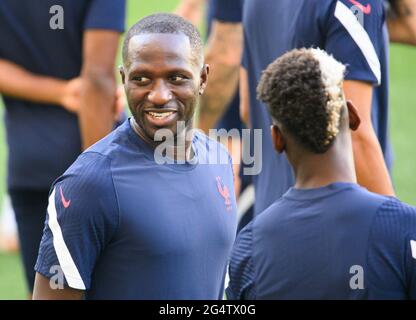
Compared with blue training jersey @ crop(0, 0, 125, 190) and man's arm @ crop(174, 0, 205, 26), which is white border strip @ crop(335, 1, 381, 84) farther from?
man's arm @ crop(174, 0, 205, 26)

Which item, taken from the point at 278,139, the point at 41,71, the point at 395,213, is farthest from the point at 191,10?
the point at 395,213

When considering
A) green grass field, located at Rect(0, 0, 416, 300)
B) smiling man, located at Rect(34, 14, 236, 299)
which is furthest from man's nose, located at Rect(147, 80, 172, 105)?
green grass field, located at Rect(0, 0, 416, 300)

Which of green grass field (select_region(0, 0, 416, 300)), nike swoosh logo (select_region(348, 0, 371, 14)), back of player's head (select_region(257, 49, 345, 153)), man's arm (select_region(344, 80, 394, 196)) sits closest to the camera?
back of player's head (select_region(257, 49, 345, 153))

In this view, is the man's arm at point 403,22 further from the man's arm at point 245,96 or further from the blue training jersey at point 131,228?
the blue training jersey at point 131,228

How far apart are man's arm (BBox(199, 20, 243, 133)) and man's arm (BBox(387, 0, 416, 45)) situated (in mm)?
1164

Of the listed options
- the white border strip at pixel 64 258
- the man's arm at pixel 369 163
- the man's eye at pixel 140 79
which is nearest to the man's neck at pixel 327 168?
the man's eye at pixel 140 79

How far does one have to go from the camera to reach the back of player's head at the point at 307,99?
2.83m

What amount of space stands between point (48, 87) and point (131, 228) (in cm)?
185

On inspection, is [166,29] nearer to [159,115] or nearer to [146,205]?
[159,115]

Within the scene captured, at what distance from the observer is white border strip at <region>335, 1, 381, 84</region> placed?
373 centimetres

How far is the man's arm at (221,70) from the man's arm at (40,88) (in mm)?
1068

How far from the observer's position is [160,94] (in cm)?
310

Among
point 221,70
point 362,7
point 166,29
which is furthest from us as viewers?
point 221,70
